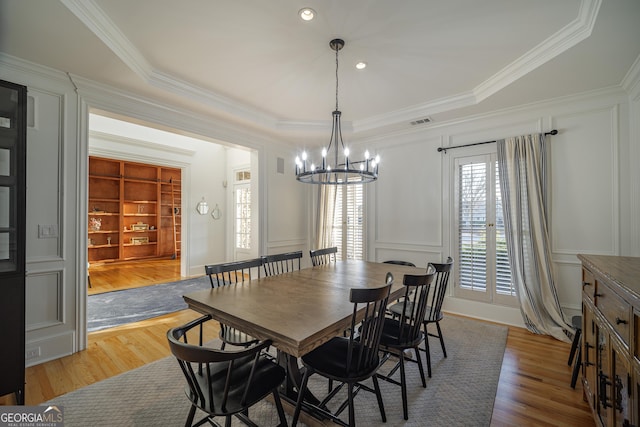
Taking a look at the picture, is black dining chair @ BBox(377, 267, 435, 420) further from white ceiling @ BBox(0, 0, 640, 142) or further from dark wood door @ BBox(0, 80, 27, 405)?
dark wood door @ BBox(0, 80, 27, 405)

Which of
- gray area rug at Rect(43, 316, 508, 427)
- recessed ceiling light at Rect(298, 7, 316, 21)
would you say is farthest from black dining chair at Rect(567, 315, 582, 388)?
recessed ceiling light at Rect(298, 7, 316, 21)

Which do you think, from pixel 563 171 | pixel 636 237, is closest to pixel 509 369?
pixel 636 237

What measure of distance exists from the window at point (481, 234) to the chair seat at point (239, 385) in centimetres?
320

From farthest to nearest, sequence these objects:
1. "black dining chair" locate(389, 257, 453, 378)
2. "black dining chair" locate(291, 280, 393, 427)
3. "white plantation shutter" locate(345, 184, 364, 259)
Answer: "white plantation shutter" locate(345, 184, 364, 259) → "black dining chair" locate(389, 257, 453, 378) → "black dining chair" locate(291, 280, 393, 427)

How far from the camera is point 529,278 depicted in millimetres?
3361

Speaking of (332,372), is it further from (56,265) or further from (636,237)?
(636,237)

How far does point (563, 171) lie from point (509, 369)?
232 centimetres

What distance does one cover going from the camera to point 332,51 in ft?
8.50

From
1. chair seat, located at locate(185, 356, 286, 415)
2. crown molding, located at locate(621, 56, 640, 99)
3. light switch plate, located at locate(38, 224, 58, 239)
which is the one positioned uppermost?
crown molding, located at locate(621, 56, 640, 99)

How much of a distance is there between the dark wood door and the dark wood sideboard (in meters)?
3.49

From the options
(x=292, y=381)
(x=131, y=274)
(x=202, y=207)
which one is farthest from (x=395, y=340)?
(x=131, y=274)

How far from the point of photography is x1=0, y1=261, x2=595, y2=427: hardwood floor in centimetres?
198

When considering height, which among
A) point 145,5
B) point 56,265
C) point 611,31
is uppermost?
point 145,5

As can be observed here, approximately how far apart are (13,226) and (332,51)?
285 cm
